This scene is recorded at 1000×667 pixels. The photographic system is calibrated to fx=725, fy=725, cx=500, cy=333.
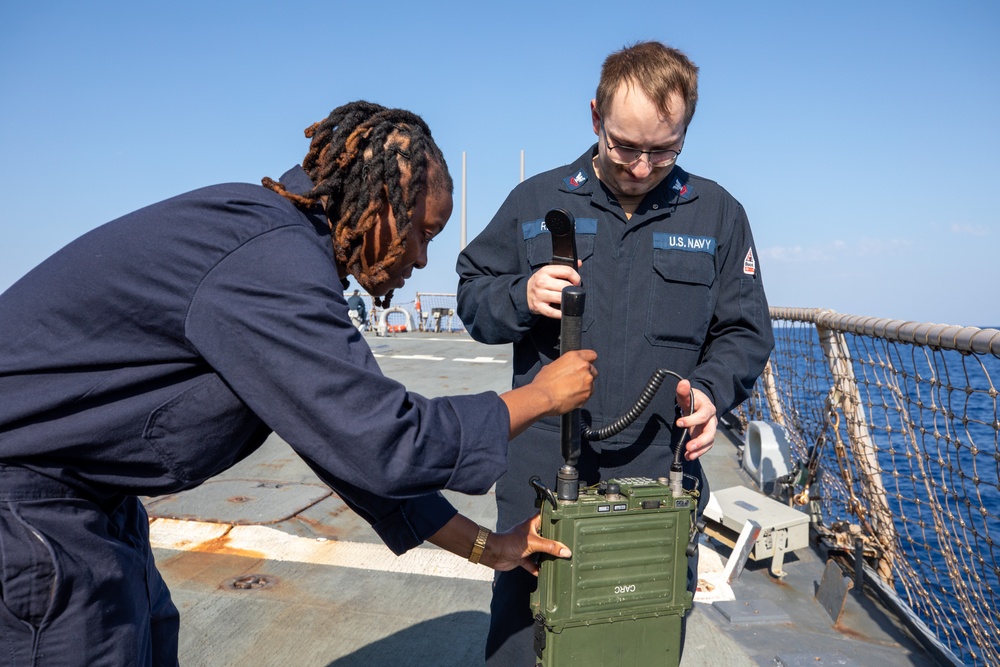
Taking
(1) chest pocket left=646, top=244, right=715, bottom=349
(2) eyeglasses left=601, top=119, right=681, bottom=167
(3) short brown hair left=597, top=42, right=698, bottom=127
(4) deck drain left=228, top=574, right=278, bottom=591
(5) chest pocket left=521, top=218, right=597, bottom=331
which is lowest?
(4) deck drain left=228, top=574, right=278, bottom=591

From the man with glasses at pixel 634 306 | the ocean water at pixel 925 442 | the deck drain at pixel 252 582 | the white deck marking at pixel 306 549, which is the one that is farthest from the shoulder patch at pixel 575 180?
the deck drain at pixel 252 582

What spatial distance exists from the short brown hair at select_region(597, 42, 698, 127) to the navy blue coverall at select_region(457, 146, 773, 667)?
0.98 feet

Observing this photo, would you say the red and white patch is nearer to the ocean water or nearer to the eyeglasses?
the eyeglasses

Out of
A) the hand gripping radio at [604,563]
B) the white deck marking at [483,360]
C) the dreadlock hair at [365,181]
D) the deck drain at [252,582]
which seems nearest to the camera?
the dreadlock hair at [365,181]

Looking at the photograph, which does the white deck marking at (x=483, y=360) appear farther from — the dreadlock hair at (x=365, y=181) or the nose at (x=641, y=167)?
the dreadlock hair at (x=365, y=181)

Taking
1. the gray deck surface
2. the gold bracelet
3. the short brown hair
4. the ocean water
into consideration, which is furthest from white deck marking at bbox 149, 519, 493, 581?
the short brown hair

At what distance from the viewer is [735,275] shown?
7.58 ft

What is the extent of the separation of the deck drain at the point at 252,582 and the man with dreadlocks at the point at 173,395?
1826 mm

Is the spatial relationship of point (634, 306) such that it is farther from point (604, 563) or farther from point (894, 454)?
point (894, 454)

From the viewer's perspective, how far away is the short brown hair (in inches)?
78.7

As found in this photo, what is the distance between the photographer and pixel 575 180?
2332 mm

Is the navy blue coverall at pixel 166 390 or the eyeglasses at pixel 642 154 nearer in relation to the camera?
the navy blue coverall at pixel 166 390

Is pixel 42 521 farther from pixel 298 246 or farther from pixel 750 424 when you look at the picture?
pixel 750 424

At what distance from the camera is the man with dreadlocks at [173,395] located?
4.47 ft
